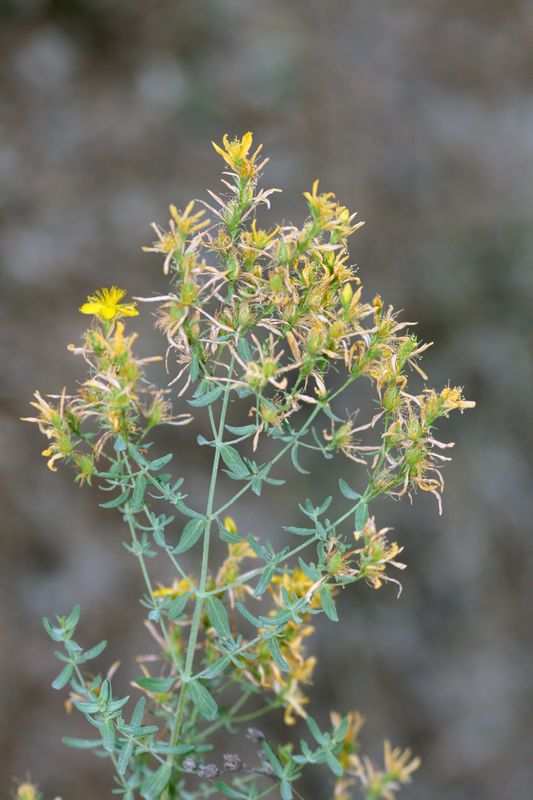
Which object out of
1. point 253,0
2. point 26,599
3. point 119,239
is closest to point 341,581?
point 26,599

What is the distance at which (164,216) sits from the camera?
1.67 meters

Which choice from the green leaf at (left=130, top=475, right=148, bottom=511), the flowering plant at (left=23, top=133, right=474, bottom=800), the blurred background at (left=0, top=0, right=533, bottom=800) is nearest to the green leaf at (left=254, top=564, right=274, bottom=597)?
the flowering plant at (left=23, top=133, right=474, bottom=800)

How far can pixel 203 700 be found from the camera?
635mm

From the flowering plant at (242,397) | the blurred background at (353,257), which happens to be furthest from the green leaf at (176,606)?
the blurred background at (353,257)

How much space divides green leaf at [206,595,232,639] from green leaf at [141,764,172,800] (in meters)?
0.13

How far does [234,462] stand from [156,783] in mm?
261

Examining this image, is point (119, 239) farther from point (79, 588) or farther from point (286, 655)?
point (286, 655)

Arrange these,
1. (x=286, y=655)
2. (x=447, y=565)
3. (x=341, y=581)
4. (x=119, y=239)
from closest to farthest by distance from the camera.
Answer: (x=341, y=581) → (x=286, y=655) → (x=119, y=239) → (x=447, y=565)

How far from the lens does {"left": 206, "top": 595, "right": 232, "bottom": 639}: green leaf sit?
0.63 meters

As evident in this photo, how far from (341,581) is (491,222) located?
1.40 m

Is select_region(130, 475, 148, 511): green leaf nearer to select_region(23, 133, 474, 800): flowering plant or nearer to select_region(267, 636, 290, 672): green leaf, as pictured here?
select_region(23, 133, 474, 800): flowering plant

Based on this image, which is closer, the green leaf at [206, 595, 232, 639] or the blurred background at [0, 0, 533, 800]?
the green leaf at [206, 595, 232, 639]

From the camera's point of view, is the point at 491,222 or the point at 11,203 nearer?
the point at 11,203

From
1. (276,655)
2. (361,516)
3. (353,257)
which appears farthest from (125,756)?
(353,257)
